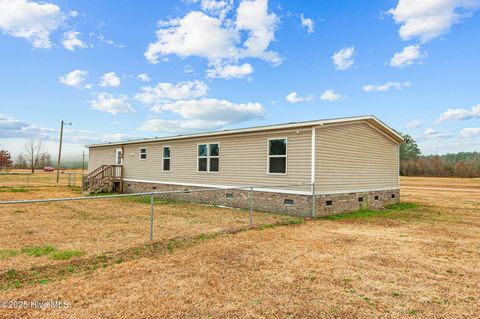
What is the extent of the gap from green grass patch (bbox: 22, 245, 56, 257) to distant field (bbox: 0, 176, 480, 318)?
38 mm

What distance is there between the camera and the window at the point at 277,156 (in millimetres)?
11047

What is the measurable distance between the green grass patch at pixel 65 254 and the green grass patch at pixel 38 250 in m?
0.19

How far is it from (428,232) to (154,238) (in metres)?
7.47

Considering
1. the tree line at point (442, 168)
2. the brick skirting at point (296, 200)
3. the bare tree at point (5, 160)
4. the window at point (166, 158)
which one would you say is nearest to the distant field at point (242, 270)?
the brick skirting at point (296, 200)

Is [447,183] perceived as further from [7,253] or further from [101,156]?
[7,253]

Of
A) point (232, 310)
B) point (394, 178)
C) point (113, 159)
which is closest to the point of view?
point (232, 310)

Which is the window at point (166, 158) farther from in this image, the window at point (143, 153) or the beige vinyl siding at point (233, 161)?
the window at point (143, 153)

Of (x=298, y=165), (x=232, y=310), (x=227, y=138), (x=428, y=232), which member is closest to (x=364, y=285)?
(x=232, y=310)

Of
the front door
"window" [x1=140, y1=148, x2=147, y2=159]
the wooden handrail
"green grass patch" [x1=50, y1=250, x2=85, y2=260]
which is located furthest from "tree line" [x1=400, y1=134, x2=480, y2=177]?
"green grass patch" [x1=50, y1=250, x2=85, y2=260]

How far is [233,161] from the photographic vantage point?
12.8m

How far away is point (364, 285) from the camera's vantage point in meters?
4.16

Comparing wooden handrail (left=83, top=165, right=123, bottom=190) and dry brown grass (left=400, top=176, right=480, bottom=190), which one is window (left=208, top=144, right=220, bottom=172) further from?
dry brown grass (left=400, top=176, right=480, bottom=190)

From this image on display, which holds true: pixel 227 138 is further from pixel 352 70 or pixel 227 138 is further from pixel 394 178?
pixel 352 70

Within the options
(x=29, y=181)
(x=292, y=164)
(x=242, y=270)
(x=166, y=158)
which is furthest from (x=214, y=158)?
(x=29, y=181)
